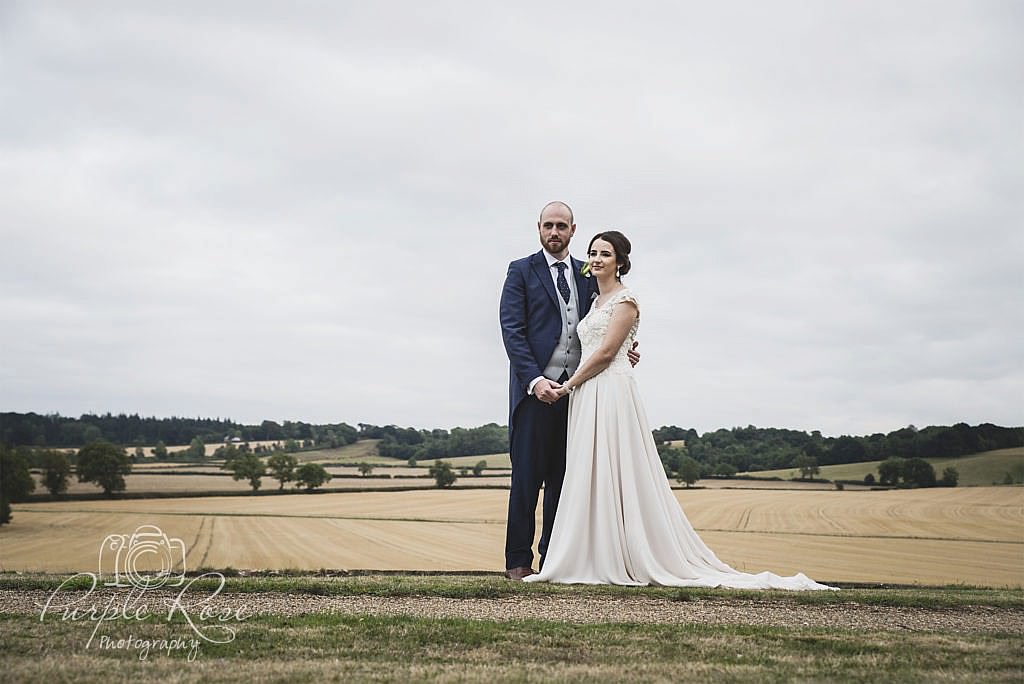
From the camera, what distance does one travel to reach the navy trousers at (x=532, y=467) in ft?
30.1

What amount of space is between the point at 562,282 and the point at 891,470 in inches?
2300

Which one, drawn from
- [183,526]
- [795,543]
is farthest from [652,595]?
[183,526]

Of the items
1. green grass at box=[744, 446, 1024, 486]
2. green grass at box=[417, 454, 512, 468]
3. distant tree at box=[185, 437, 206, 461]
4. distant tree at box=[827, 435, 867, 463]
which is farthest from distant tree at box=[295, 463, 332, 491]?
distant tree at box=[827, 435, 867, 463]

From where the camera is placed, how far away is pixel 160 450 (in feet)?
222

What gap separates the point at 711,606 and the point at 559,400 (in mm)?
3213

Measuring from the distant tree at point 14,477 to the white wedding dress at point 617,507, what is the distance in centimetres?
4891

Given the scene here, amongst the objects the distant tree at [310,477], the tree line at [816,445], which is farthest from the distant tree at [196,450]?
the tree line at [816,445]

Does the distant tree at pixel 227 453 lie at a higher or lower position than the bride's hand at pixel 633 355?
lower

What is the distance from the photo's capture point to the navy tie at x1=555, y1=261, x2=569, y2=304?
949 centimetres

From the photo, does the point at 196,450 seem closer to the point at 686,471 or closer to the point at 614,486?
the point at 686,471

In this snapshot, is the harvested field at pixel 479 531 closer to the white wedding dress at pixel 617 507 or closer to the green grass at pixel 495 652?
the white wedding dress at pixel 617 507

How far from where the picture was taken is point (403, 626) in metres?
5.69

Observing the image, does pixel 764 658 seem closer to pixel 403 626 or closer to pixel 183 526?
pixel 403 626

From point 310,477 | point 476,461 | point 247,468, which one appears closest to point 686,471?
point 476,461
